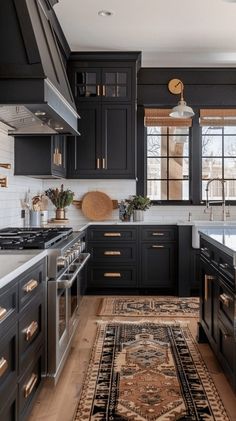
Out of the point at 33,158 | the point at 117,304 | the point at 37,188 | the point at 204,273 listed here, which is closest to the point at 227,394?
the point at 204,273

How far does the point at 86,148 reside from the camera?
17.6 feet

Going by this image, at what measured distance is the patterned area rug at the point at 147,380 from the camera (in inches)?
95.4

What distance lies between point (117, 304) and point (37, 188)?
64.7 inches

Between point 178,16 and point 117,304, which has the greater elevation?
point 178,16

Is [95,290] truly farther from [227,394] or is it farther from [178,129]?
[227,394]

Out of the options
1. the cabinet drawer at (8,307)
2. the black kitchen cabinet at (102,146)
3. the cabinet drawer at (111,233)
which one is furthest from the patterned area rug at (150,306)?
the cabinet drawer at (8,307)

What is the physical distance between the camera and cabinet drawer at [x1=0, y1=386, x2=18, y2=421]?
5.72ft

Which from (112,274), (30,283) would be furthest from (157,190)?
(30,283)

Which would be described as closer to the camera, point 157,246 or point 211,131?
point 157,246

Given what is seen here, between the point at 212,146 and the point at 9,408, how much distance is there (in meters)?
4.70

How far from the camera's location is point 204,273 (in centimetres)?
342

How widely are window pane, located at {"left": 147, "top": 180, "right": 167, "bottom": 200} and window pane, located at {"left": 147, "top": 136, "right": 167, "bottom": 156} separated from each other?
1.24 ft

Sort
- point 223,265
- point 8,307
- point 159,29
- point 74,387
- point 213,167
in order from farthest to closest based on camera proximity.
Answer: point 213,167 → point 159,29 → point 74,387 → point 223,265 → point 8,307

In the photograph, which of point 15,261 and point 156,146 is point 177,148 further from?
point 15,261
